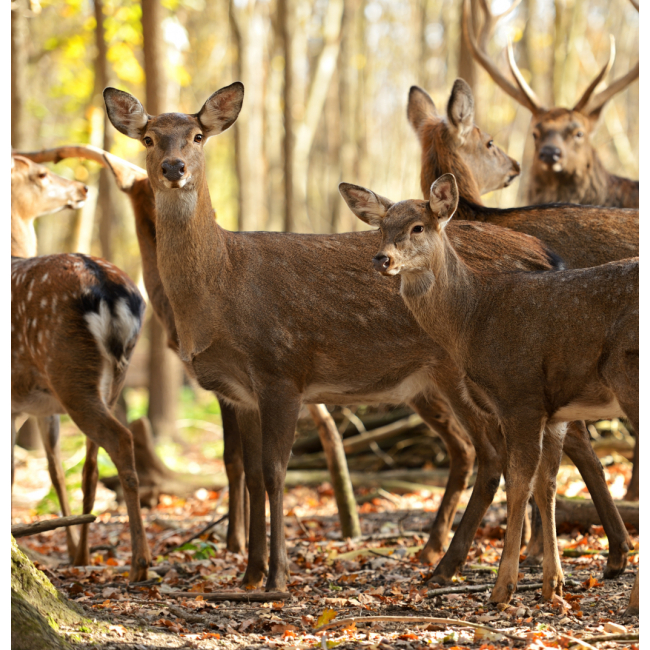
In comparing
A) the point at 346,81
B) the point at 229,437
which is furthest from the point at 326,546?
the point at 346,81

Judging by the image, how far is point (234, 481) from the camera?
7.12 meters

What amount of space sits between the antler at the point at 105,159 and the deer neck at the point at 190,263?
1555 mm

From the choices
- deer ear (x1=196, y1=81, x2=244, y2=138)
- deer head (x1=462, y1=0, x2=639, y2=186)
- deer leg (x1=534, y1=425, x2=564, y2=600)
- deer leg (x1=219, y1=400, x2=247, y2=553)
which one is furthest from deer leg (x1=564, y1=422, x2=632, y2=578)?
deer head (x1=462, y1=0, x2=639, y2=186)

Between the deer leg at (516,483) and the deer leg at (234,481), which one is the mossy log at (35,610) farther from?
the deer leg at (234,481)

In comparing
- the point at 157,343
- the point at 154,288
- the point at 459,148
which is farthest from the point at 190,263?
the point at 157,343

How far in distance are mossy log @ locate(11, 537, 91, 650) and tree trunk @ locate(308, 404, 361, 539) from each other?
3.50 m

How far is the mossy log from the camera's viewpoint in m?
3.72

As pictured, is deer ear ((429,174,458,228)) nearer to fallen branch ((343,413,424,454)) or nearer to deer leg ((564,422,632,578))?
deer leg ((564,422,632,578))

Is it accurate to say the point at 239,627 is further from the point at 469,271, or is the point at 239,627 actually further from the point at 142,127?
the point at 142,127

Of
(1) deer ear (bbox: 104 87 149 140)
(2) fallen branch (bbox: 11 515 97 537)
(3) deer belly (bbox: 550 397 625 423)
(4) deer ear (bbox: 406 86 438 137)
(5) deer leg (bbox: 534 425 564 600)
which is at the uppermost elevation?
(4) deer ear (bbox: 406 86 438 137)

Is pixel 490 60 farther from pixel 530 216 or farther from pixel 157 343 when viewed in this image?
pixel 157 343

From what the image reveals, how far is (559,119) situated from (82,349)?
5.84m

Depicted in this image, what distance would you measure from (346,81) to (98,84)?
13.3 metres

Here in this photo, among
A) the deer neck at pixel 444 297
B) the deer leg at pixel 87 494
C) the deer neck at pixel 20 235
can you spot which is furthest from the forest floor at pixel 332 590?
the deer neck at pixel 20 235
